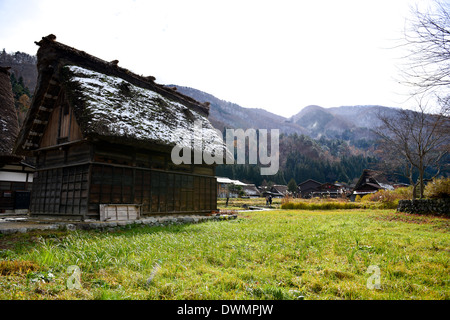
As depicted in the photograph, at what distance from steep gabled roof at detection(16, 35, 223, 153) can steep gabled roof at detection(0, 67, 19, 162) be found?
2.65 metres

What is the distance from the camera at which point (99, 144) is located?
34.4 ft

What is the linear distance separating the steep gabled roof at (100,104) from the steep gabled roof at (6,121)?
104 inches

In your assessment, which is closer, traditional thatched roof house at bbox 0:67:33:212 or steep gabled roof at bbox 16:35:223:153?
steep gabled roof at bbox 16:35:223:153

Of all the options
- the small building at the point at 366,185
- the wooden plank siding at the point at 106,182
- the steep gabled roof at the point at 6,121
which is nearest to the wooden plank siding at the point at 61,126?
the wooden plank siding at the point at 106,182

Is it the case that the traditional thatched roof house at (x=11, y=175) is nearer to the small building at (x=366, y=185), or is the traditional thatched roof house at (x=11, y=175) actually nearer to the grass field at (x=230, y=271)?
the grass field at (x=230, y=271)

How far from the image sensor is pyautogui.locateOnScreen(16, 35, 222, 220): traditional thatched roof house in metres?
10.3

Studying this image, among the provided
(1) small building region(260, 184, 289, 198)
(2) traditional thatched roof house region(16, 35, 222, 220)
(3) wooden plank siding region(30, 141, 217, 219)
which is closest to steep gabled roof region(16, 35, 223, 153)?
(2) traditional thatched roof house region(16, 35, 222, 220)

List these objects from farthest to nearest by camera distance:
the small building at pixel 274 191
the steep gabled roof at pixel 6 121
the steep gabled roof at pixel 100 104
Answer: the small building at pixel 274 191 < the steep gabled roof at pixel 6 121 < the steep gabled roof at pixel 100 104

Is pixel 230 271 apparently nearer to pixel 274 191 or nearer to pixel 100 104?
pixel 100 104

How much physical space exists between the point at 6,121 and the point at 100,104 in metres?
10.4

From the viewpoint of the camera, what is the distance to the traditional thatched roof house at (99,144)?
10.3 m

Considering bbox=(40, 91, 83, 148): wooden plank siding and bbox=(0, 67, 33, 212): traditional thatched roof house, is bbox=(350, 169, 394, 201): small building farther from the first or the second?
bbox=(0, 67, 33, 212): traditional thatched roof house
